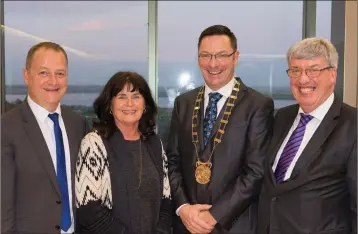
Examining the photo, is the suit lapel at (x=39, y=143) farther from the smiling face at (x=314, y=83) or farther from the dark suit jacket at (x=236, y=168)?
the smiling face at (x=314, y=83)

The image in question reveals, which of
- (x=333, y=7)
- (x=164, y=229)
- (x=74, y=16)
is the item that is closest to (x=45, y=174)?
(x=164, y=229)

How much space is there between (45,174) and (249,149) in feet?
3.73

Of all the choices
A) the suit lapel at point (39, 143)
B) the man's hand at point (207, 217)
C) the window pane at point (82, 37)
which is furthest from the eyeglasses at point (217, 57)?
the window pane at point (82, 37)

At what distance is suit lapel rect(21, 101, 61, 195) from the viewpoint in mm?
2340

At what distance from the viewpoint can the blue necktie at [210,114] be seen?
268cm

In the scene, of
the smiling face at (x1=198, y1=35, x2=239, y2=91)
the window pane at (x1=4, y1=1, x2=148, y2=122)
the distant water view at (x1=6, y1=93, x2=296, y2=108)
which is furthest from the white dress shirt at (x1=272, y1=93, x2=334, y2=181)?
the window pane at (x1=4, y1=1, x2=148, y2=122)

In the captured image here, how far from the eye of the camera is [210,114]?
2.71m

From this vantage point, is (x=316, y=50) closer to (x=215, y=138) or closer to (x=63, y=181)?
(x=215, y=138)

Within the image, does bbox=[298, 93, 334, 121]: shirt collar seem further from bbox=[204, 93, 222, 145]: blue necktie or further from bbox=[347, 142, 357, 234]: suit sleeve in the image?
bbox=[204, 93, 222, 145]: blue necktie

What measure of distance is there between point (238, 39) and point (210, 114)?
313cm

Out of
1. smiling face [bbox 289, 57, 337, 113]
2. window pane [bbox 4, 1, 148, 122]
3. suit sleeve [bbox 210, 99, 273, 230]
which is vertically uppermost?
window pane [bbox 4, 1, 148, 122]

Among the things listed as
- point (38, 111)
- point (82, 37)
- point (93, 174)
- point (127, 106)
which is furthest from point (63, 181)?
point (82, 37)

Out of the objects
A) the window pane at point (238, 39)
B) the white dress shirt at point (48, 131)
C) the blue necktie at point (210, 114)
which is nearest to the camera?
the white dress shirt at point (48, 131)

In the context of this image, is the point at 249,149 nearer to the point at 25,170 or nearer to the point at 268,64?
the point at 25,170
